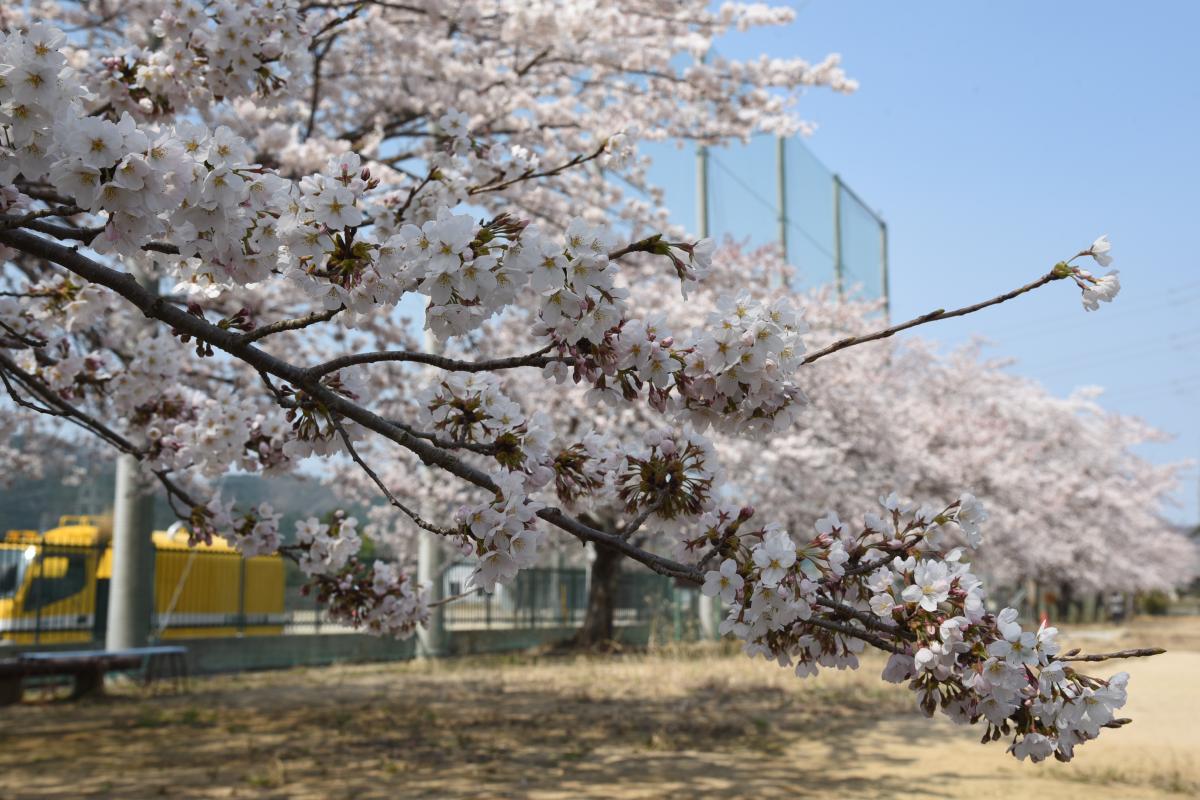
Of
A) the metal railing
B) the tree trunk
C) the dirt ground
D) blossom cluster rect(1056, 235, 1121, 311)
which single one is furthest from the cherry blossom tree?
the tree trunk

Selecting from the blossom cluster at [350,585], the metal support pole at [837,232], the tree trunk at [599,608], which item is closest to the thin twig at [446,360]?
the blossom cluster at [350,585]

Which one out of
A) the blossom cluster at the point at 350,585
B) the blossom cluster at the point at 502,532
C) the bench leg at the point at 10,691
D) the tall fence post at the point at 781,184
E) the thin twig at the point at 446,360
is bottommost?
the bench leg at the point at 10,691

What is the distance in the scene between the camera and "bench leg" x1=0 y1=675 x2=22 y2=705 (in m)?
10.6

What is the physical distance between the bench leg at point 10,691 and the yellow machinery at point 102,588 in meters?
1.47

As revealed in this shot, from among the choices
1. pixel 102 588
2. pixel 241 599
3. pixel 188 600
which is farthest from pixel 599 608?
pixel 102 588

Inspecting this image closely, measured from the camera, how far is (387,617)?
13.5 feet

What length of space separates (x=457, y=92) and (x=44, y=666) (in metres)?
6.94

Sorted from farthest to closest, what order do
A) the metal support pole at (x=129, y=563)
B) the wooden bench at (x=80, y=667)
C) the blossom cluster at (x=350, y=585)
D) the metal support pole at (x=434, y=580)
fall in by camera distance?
the metal support pole at (x=434, y=580) < the metal support pole at (x=129, y=563) < the wooden bench at (x=80, y=667) < the blossom cluster at (x=350, y=585)

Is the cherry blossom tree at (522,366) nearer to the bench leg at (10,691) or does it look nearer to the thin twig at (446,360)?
the thin twig at (446,360)

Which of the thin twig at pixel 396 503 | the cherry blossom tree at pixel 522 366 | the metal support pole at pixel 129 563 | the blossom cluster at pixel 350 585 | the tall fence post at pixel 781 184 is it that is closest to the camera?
the cherry blossom tree at pixel 522 366

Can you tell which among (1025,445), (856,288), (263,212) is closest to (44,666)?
(263,212)

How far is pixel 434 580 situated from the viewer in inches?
598

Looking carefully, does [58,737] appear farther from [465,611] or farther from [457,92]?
[465,611]

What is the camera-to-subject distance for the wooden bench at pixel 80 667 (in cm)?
995
